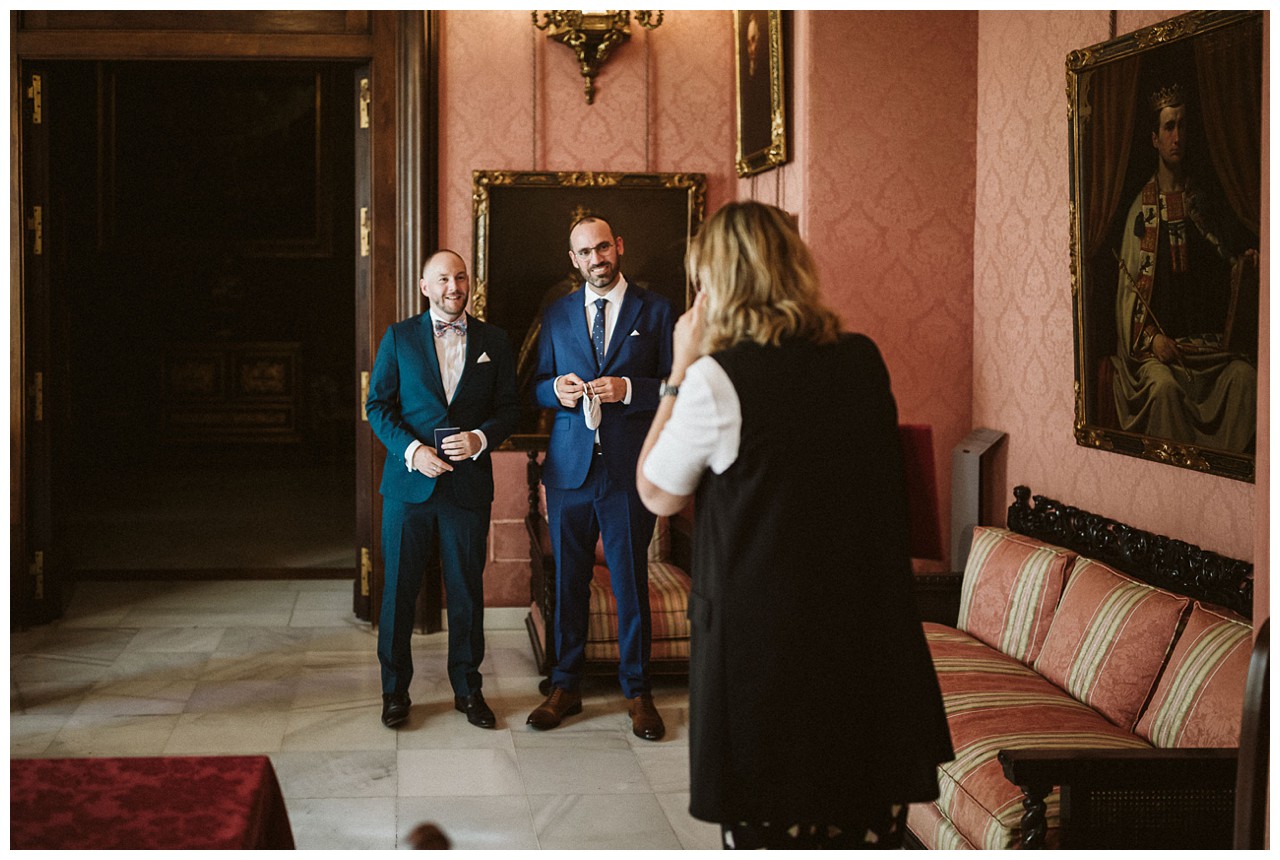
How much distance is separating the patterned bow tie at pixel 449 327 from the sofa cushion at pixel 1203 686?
2.55m

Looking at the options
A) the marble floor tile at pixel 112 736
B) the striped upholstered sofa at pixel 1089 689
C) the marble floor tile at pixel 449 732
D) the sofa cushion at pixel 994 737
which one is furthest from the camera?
the marble floor tile at pixel 449 732

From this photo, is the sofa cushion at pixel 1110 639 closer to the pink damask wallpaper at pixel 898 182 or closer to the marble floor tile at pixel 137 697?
the pink damask wallpaper at pixel 898 182

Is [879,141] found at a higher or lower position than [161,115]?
lower

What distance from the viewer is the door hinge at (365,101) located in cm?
569

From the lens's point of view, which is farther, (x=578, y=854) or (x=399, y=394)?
(x=399, y=394)

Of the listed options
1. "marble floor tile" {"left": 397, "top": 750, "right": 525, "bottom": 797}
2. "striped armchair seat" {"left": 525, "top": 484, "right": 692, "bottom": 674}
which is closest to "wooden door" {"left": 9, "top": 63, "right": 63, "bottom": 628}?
"striped armchair seat" {"left": 525, "top": 484, "right": 692, "bottom": 674}

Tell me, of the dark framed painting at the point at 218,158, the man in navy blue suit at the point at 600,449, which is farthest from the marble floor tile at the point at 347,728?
the dark framed painting at the point at 218,158

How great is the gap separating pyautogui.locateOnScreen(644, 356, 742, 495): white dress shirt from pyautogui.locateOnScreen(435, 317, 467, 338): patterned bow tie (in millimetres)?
2380

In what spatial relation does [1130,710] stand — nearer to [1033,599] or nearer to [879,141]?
[1033,599]

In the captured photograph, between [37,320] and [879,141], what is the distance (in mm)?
3966

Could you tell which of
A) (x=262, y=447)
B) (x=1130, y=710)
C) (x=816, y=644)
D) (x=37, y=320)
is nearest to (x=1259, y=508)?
(x=816, y=644)

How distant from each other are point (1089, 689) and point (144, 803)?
8.03 ft

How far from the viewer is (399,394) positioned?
14.4 feet

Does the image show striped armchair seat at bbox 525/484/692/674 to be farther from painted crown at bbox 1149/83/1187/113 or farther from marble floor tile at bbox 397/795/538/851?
painted crown at bbox 1149/83/1187/113
